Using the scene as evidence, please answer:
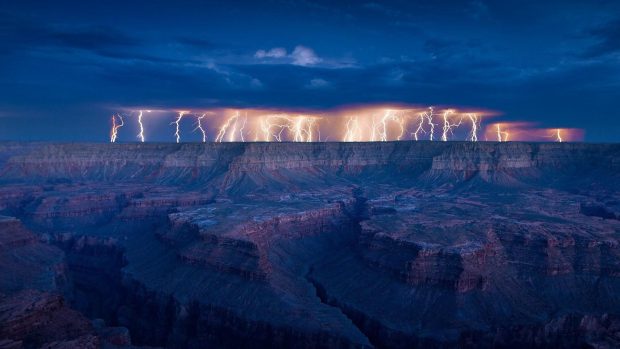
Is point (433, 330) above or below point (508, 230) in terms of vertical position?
below

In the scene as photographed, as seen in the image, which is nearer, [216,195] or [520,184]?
[216,195]

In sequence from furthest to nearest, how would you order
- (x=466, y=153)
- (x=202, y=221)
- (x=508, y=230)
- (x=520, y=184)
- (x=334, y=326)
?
(x=466, y=153) < (x=520, y=184) < (x=202, y=221) < (x=508, y=230) < (x=334, y=326)

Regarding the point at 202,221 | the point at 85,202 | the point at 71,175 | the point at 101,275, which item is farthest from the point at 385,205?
the point at 71,175

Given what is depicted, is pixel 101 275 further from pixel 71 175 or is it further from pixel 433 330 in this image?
pixel 71 175

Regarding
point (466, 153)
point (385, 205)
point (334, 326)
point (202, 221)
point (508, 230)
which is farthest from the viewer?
point (466, 153)

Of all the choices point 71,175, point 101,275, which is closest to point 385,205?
point 101,275

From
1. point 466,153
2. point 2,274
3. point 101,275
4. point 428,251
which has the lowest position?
point 101,275
